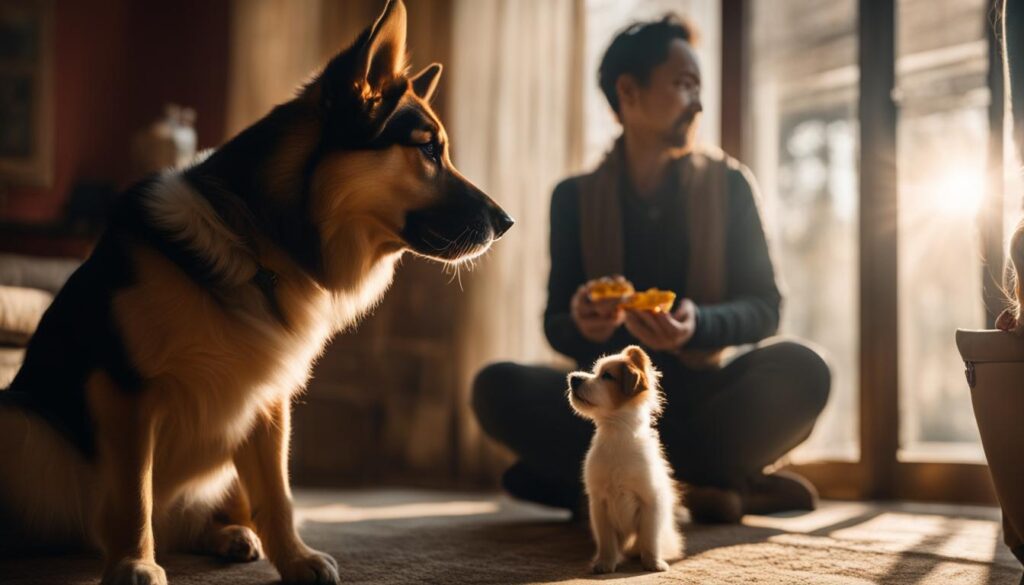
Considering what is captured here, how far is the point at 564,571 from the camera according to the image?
1.50m

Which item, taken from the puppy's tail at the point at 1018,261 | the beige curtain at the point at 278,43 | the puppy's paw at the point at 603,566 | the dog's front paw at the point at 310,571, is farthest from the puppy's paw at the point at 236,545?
the beige curtain at the point at 278,43

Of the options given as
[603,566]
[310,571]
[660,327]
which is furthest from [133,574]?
[660,327]

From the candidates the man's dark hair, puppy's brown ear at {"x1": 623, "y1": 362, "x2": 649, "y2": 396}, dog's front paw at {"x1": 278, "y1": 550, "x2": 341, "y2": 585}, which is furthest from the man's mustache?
dog's front paw at {"x1": 278, "y1": 550, "x2": 341, "y2": 585}

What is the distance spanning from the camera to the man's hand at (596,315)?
1.87m

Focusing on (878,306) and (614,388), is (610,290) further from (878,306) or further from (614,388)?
(878,306)

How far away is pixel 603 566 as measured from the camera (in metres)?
1.48

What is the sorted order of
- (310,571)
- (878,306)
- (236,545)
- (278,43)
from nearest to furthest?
(310,571) → (236,545) → (878,306) → (278,43)

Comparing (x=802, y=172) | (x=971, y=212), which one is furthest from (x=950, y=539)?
(x=802, y=172)

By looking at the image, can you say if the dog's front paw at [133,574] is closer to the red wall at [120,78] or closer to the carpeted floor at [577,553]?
the carpeted floor at [577,553]

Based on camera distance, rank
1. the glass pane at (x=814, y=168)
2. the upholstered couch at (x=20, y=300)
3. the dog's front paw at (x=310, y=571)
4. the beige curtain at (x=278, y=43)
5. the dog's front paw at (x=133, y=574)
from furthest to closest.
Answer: the beige curtain at (x=278, y=43) < the glass pane at (x=814, y=168) < the upholstered couch at (x=20, y=300) < the dog's front paw at (x=310, y=571) < the dog's front paw at (x=133, y=574)

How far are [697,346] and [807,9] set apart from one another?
1.75 metres

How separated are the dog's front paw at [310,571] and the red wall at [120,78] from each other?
2913 millimetres

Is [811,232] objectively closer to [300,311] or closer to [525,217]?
[525,217]

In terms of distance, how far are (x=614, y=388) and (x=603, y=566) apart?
1.00 feet
